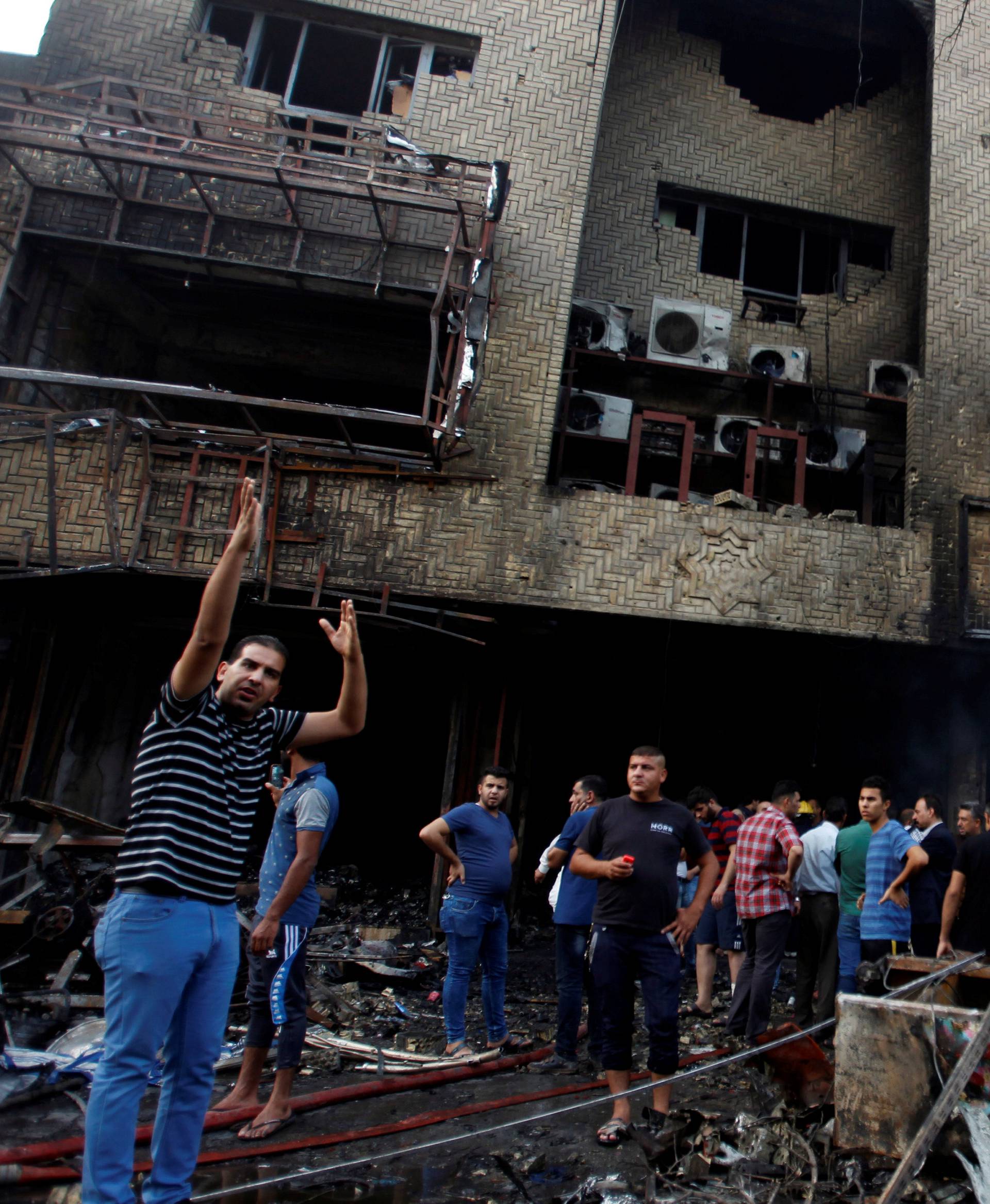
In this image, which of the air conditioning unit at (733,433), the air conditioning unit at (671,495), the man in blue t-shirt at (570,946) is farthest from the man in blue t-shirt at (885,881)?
the air conditioning unit at (733,433)

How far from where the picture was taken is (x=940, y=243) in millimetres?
12586

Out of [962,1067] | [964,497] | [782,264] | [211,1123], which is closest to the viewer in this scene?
[962,1067]

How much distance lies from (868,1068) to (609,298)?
38.7ft


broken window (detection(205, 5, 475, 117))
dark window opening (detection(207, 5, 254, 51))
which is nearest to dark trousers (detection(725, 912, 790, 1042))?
broken window (detection(205, 5, 475, 117))

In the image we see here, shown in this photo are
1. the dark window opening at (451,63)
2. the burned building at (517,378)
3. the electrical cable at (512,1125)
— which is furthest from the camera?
the dark window opening at (451,63)

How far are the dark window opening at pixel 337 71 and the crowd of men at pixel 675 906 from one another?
11.2 metres

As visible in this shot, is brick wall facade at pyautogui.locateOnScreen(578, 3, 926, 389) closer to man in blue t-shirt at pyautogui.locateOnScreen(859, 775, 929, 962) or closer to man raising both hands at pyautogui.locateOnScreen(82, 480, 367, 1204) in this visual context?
man in blue t-shirt at pyautogui.locateOnScreen(859, 775, 929, 962)

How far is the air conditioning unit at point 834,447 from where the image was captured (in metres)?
13.2

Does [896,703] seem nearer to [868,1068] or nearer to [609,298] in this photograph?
[609,298]

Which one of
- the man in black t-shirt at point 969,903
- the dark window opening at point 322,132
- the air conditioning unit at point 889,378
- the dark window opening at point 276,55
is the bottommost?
the man in black t-shirt at point 969,903

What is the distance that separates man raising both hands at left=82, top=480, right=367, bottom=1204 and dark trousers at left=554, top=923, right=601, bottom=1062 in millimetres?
3316

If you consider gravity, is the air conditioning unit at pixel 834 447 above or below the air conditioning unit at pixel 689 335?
below

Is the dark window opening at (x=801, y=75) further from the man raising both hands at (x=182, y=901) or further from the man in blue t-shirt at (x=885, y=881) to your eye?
the man raising both hands at (x=182, y=901)

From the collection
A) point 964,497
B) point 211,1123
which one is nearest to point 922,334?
point 964,497
